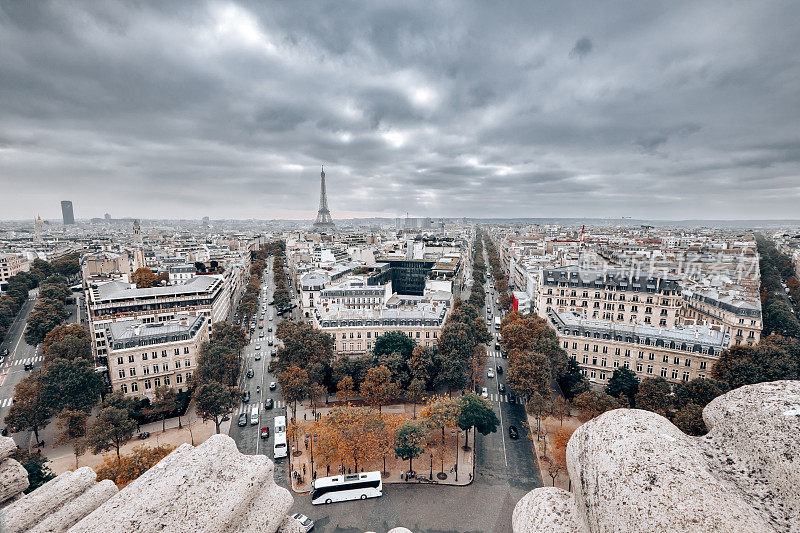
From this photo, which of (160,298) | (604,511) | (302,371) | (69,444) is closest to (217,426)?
(302,371)

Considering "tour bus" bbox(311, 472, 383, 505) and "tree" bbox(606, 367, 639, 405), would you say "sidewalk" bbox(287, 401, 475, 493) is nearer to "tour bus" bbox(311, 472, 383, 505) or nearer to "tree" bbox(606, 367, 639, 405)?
"tour bus" bbox(311, 472, 383, 505)

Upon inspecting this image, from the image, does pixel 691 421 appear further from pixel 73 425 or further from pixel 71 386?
pixel 71 386

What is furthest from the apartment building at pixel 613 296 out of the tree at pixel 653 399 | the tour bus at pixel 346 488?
the tour bus at pixel 346 488

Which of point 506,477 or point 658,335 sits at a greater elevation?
point 658,335

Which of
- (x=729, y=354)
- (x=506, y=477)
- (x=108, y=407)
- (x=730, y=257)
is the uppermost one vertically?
(x=730, y=257)

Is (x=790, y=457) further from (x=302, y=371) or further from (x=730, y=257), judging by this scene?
(x=730, y=257)

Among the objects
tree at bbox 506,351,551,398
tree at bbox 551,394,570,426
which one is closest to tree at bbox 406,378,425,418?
tree at bbox 506,351,551,398

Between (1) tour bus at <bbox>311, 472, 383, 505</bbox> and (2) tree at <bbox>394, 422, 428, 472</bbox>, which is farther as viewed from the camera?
(2) tree at <bbox>394, 422, 428, 472</bbox>

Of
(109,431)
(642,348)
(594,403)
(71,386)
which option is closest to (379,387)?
(594,403)
